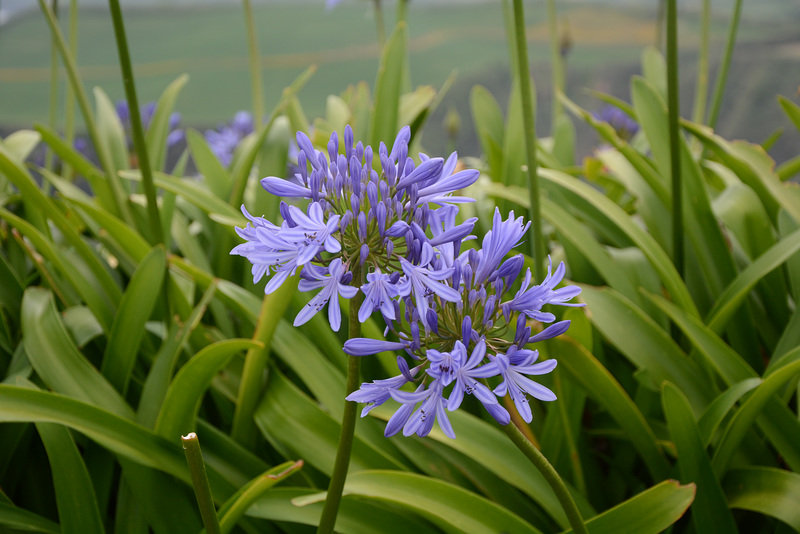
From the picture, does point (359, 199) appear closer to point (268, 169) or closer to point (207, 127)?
point (268, 169)

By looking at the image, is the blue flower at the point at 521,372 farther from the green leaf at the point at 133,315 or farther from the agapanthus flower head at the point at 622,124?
the agapanthus flower head at the point at 622,124

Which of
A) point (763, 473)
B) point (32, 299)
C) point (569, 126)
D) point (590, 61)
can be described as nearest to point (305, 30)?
point (590, 61)

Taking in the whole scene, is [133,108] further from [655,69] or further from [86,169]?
[655,69]

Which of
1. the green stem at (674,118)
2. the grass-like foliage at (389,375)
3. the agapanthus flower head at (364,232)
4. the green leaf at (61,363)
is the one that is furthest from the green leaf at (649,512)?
the green leaf at (61,363)

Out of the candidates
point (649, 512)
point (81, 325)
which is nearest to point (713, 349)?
point (649, 512)

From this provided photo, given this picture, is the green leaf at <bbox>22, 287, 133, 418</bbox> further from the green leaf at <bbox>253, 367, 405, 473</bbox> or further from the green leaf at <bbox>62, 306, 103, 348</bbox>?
the green leaf at <bbox>253, 367, 405, 473</bbox>

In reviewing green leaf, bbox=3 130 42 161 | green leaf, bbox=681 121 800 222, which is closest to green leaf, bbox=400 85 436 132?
green leaf, bbox=681 121 800 222
